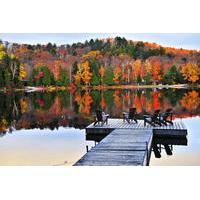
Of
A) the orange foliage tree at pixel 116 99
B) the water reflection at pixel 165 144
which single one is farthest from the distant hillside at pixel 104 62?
the water reflection at pixel 165 144

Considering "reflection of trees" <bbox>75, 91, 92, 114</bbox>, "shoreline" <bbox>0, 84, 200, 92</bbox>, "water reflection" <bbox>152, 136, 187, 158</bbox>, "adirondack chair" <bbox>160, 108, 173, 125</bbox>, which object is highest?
"adirondack chair" <bbox>160, 108, 173, 125</bbox>

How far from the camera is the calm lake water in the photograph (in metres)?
8.30

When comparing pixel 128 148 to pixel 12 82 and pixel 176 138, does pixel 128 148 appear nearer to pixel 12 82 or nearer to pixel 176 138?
pixel 176 138

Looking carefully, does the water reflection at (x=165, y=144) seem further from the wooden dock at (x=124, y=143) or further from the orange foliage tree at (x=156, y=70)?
the orange foliage tree at (x=156, y=70)

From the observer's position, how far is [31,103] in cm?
1814

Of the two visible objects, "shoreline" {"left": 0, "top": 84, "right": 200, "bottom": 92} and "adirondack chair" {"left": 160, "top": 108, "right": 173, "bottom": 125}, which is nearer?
"adirondack chair" {"left": 160, "top": 108, "right": 173, "bottom": 125}

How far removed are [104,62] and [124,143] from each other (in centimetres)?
1053

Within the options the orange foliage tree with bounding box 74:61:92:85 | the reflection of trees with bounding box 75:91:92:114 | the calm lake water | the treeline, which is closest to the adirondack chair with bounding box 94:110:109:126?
the calm lake water

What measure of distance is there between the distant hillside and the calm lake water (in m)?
0.63

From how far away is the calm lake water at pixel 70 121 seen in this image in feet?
27.2

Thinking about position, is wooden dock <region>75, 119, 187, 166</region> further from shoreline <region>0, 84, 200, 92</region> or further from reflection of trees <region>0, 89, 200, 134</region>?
shoreline <region>0, 84, 200, 92</region>
